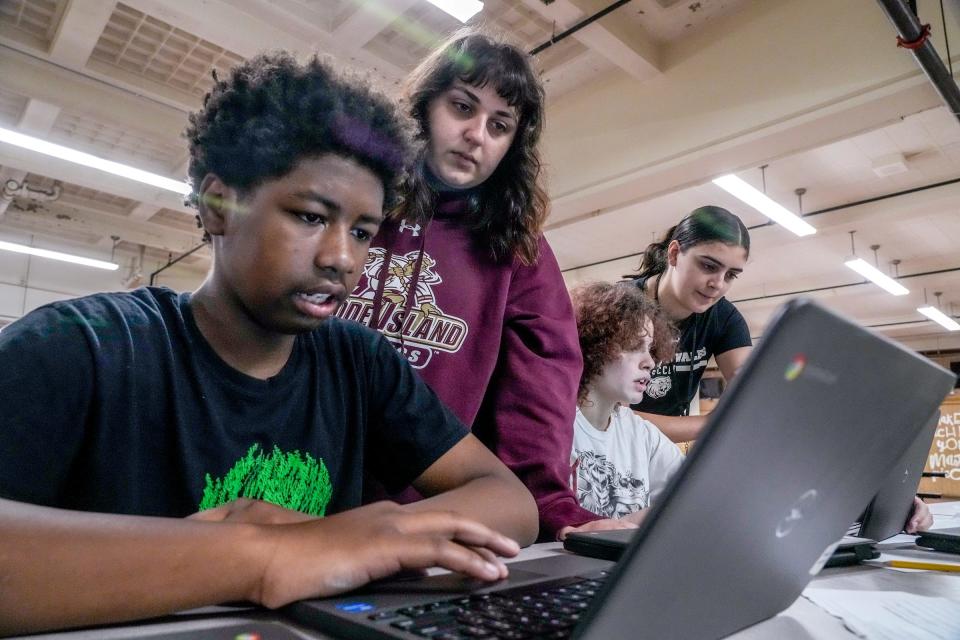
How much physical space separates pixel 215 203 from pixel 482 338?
49cm

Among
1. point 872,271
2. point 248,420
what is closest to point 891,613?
point 248,420

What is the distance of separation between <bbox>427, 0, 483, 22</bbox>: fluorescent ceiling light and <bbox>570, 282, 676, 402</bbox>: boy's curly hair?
5.51 feet

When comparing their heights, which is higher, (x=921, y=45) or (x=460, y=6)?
(x=460, y=6)

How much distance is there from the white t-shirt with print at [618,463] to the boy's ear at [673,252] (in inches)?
23.2

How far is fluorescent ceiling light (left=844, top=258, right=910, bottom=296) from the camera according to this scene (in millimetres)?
6645

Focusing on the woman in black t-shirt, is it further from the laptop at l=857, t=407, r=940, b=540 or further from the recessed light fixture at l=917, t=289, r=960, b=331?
the recessed light fixture at l=917, t=289, r=960, b=331

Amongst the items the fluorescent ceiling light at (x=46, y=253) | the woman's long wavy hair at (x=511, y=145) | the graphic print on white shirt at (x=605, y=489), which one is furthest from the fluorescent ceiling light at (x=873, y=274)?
the fluorescent ceiling light at (x=46, y=253)

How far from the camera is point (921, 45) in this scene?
284cm

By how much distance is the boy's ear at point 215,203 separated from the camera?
78 centimetres

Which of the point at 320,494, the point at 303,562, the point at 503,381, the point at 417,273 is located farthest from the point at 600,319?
the point at 303,562

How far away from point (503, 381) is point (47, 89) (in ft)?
14.9

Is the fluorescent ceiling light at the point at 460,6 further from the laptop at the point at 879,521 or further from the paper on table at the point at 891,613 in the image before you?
the paper on table at the point at 891,613

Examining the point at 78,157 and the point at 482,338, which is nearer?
the point at 482,338

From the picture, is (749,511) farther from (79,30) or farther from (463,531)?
(79,30)
